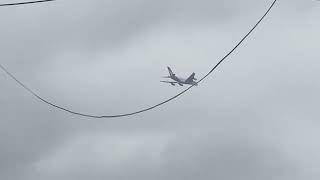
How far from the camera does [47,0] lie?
2217cm

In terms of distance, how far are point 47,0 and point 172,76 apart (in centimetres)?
8150

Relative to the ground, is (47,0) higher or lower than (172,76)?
lower

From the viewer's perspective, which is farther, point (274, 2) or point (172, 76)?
point (172, 76)

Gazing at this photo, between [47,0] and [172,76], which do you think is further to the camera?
[172,76]

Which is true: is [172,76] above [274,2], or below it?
above

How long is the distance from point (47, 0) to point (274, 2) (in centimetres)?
688

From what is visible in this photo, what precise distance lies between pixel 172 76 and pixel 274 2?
81770 mm

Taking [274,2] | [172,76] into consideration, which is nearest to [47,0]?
[274,2]

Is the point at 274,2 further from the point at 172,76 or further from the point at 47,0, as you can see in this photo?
the point at 172,76

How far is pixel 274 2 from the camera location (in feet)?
71.4

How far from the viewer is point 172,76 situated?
104 meters
